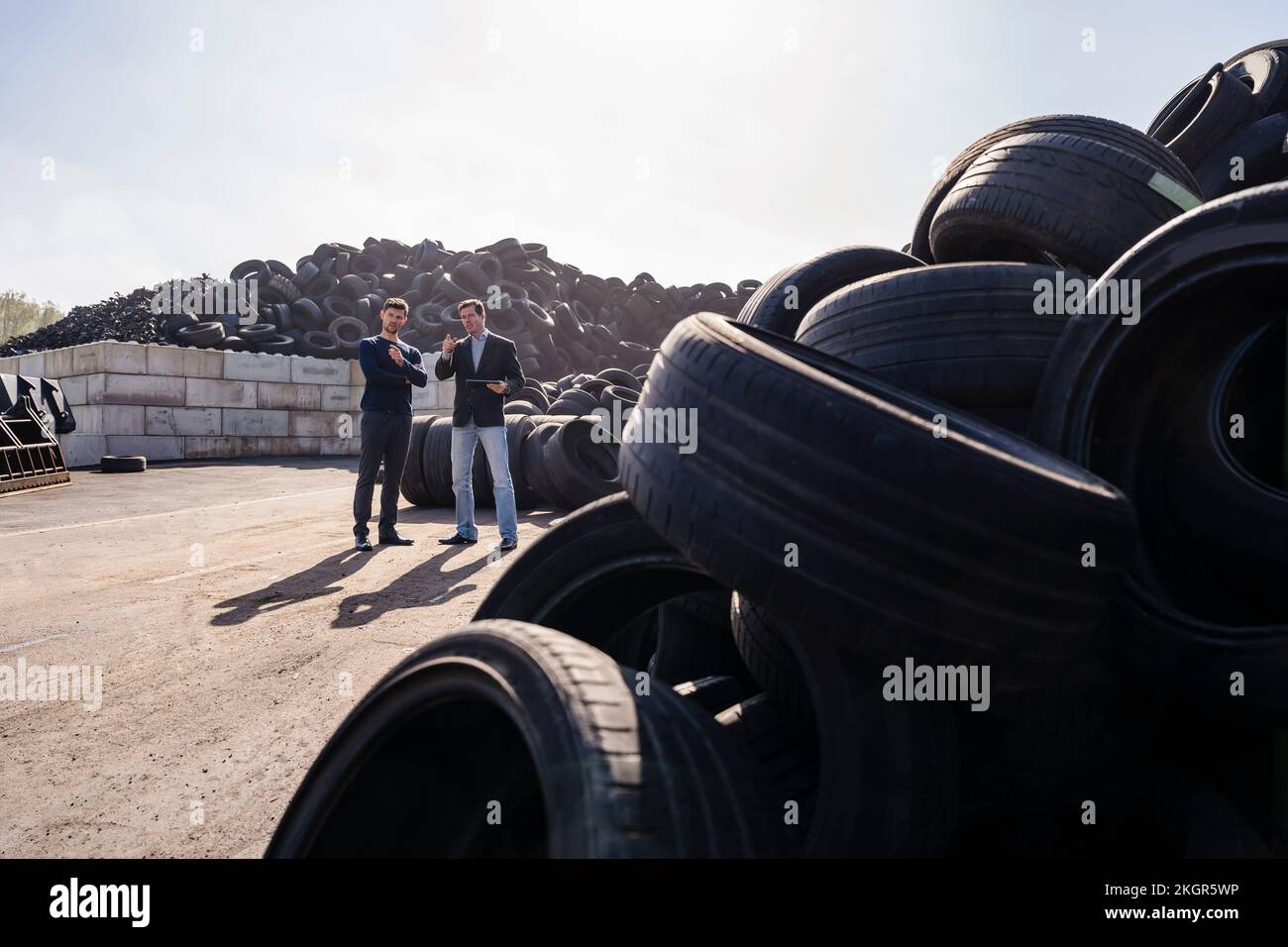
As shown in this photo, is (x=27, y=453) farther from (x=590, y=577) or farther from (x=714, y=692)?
(x=714, y=692)

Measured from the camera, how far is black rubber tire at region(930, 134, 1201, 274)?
286 centimetres

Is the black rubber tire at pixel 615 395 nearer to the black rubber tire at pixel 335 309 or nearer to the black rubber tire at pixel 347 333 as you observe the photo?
the black rubber tire at pixel 347 333

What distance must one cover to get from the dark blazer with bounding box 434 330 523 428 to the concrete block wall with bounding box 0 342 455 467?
7.34 meters

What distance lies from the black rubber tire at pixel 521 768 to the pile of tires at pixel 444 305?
14.4 m

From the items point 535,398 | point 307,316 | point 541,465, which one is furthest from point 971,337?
point 307,316

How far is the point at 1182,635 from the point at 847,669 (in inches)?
30.5

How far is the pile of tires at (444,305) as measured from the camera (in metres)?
15.6

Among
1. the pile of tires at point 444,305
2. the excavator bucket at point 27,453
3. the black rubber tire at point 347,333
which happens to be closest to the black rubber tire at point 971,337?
the excavator bucket at point 27,453

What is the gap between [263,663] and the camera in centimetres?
314

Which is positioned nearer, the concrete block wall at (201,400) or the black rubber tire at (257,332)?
the concrete block wall at (201,400)

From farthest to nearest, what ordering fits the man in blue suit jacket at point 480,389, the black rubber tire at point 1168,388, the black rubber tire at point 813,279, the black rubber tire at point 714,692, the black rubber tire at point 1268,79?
the man in blue suit jacket at point 480,389 → the black rubber tire at point 1268,79 → the black rubber tire at point 813,279 → the black rubber tire at point 714,692 → the black rubber tire at point 1168,388

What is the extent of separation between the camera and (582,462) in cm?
722

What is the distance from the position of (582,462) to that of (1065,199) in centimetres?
482
